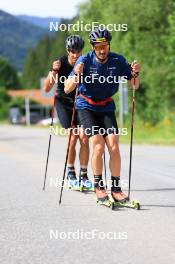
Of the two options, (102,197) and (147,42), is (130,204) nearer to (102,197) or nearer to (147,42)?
(102,197)

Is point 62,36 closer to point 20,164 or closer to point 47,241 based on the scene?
point 20,164

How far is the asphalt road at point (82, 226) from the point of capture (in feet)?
16.9

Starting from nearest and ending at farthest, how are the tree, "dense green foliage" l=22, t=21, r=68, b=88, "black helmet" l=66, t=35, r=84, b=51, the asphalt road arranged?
the asphalt road → "black helmet" l=66, t=35, r=84, b=51 → "dense green foliage" l=22, t=21, r=68, b=88 → the tree

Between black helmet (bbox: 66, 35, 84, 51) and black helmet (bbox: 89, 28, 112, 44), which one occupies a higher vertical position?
black helmet (bbox: 66, 35, 84, 51)

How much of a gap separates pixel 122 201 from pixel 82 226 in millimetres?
1206

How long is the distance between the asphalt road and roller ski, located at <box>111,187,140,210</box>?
0.33 ft

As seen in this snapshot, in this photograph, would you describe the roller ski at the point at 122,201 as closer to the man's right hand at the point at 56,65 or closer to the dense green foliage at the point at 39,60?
the man's right hand at the point at 56,65

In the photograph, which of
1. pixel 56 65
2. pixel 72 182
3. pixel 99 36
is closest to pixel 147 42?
pixel 72 182

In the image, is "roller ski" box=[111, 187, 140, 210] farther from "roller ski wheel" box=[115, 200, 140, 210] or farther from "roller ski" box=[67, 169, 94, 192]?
"roller ski" box=[67, 169, 94, 192]

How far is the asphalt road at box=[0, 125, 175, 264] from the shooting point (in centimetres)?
515

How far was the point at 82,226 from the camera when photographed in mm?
6352

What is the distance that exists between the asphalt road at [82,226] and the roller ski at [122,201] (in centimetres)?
10

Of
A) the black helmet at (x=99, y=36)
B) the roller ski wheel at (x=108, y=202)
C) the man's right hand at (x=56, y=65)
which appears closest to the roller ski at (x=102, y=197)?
the roller ski wheel at (x=108, y=202)

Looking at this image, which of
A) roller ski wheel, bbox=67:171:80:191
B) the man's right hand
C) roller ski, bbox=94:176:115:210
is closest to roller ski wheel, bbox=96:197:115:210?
roller ski, bbox=94:176:115:210
